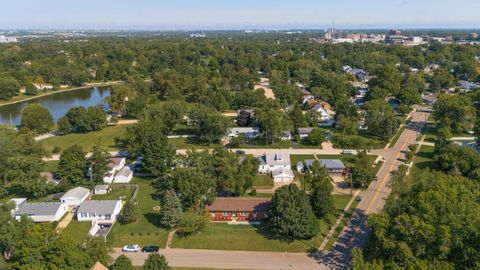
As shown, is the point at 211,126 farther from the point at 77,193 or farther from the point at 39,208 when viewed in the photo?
the point at 39,208

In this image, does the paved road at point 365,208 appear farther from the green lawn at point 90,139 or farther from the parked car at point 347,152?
the green lawn at point 90,139

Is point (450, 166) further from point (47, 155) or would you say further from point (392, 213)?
point (47, 155)

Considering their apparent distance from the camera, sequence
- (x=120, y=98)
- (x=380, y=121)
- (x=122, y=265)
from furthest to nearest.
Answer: (x=120, y=98) < (x=380, y=121) < (x=122, y=265)

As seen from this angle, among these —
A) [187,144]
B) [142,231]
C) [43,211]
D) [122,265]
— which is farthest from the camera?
[187,144]

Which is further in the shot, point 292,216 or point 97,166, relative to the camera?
point 97,166

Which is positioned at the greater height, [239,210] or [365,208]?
[239,210]

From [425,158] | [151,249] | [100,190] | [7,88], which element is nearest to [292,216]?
[151,249]
